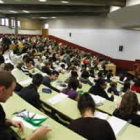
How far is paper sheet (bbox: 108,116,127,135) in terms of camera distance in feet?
7.03

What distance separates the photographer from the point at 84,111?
2.15m

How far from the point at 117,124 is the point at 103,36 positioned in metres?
12.1

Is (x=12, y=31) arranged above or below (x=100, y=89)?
above

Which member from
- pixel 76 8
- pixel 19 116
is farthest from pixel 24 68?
pixel 76 8

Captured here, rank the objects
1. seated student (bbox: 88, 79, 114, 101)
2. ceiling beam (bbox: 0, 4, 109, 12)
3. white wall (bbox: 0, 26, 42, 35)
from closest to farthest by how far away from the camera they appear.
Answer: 1. seated student (bbox: 88, 79, 114, 101)
2. ceiling beam (bbox: 0, 4, 109, 12)
3. white wall (bbox: 0, 26, 42, 35)

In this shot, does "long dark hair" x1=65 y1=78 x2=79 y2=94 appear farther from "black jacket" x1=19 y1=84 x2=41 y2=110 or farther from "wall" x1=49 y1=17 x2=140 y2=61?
"wall" x1=49 y1=17 x2=140 y2=61

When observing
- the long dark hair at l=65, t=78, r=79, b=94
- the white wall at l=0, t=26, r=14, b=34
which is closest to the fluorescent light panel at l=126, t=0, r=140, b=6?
the long dark hair at l=65, t=78, r=79, b=94

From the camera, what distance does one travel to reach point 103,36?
13.5 metres

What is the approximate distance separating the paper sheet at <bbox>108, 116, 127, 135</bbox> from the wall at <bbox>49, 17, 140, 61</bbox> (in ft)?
33.9

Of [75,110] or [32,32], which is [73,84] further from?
[32,32]

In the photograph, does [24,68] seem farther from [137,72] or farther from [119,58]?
[119,58]

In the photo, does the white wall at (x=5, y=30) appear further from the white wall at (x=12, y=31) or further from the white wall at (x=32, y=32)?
the white wall at (x=32, y=32)

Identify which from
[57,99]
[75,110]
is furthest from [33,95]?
[75,110]

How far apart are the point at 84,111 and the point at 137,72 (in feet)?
28.9
